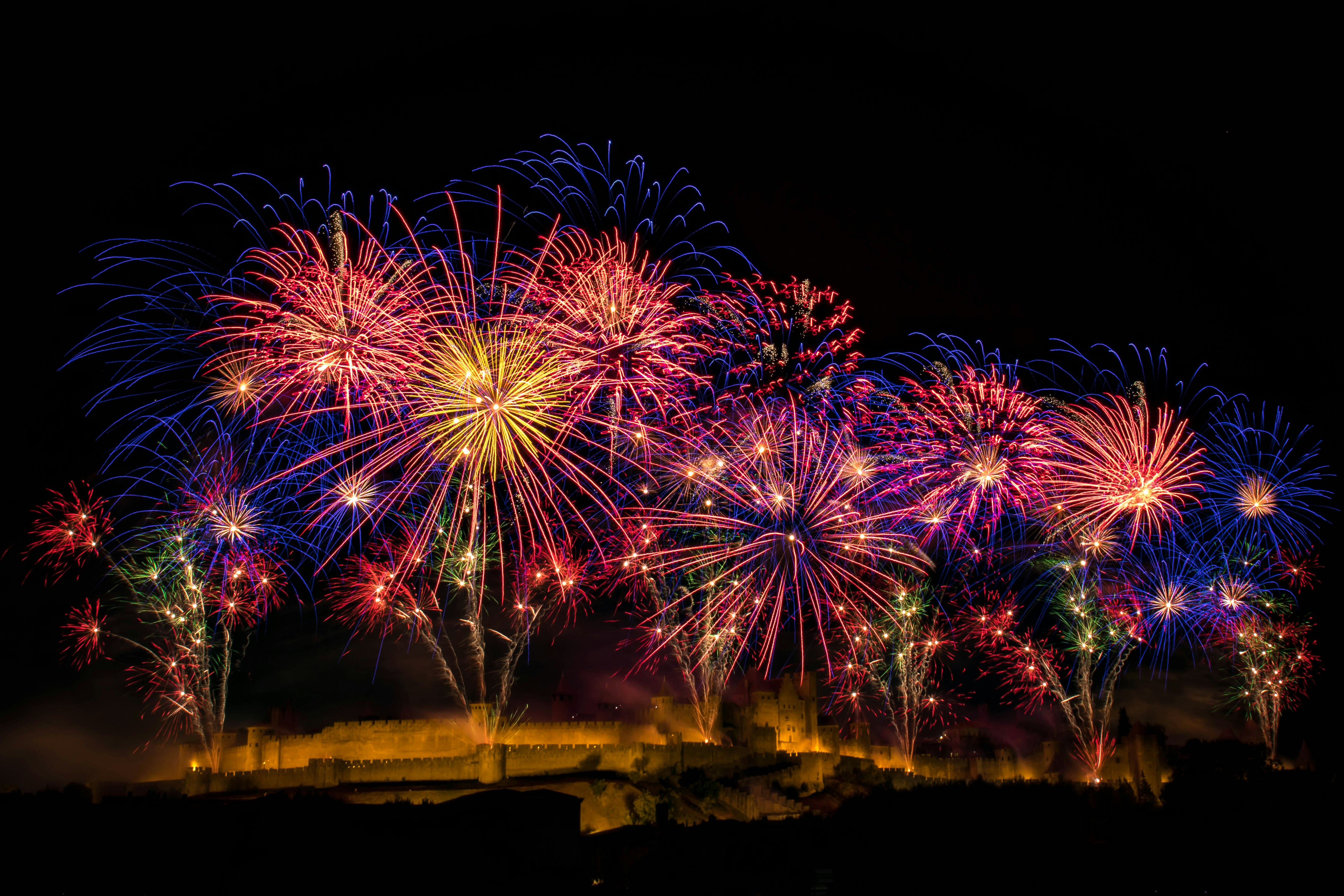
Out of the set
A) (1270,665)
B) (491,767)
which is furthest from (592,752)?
(1270,665)

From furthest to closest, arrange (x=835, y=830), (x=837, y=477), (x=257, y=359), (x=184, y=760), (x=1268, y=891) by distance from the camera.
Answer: (x=184, y=760)
(x=835, y=830)
(x=1268, y=891)
(x=837, y=477)
(x=257, y=359)

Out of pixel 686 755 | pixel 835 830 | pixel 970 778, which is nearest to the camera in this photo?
pixel 835 830

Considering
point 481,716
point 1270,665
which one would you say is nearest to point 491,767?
point 481,716

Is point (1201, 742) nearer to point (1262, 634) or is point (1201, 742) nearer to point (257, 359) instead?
point (1262, 634)

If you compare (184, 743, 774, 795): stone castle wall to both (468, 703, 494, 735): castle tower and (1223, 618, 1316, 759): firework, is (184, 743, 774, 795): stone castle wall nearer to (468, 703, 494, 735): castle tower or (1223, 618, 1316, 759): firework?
(468, 703, 494, 735): castle tower

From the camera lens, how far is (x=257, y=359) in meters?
26.9

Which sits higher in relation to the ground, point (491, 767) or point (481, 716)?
point (481, 716)

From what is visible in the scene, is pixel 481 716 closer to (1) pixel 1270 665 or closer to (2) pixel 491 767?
(2) pixel 491 767

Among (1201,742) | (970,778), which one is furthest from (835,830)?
(1201,742)

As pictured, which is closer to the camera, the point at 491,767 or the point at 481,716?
the point at 491,767

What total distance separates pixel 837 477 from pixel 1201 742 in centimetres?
4165

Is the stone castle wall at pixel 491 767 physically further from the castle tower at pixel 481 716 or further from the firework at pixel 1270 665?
the firework at pixel 1270 665

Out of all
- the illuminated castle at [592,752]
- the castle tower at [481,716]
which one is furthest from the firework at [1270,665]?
the castle tower at [481,716]

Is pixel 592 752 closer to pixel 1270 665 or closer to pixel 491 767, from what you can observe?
pixel 491 767
